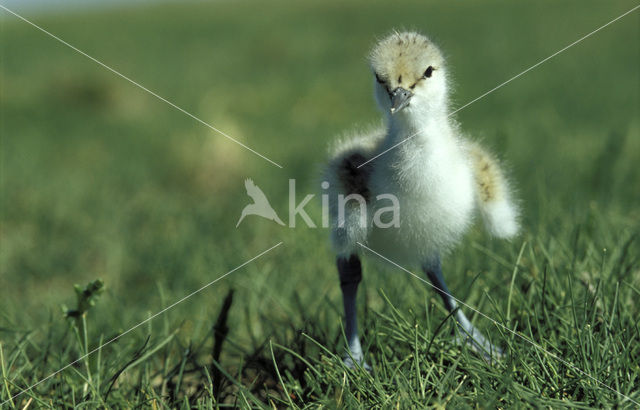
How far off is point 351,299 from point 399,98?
2.24 feet

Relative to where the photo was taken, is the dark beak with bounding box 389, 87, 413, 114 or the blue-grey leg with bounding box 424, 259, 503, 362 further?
the blue-grey leg with bounding box 424, 259, 503, 362

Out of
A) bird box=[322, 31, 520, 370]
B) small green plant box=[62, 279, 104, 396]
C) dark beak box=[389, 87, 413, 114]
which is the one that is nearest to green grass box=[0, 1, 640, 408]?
small green plant box=[62, 279, 104, 396]

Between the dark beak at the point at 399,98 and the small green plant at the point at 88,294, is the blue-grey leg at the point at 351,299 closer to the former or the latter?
the dark beak at the point at 399,98

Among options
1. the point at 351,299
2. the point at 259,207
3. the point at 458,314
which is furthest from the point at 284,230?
the point at 458,314

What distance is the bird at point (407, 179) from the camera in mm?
1878

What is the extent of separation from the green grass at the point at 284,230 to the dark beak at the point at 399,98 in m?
0.36

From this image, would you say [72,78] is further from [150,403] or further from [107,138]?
[150,403]

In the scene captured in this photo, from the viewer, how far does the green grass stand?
1.98 m

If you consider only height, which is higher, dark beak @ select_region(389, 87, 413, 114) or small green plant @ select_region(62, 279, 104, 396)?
dark beak @ select_region(389, 87, 413, 114)

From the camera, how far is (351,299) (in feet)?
6.93

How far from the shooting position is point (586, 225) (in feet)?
9.23

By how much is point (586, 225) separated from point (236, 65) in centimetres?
881

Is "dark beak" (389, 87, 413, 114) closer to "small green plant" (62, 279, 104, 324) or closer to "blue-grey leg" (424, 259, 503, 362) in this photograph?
"blue-grey leg" (424, 259, 503, 362)

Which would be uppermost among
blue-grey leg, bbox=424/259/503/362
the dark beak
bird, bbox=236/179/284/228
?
the dark beak
